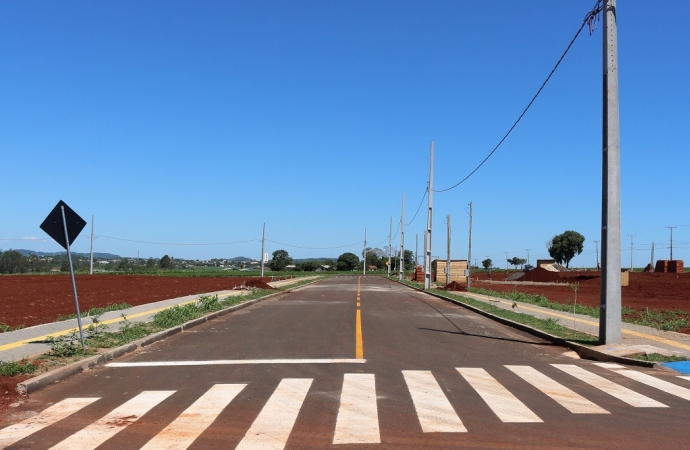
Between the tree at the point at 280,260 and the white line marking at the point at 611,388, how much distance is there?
520ft

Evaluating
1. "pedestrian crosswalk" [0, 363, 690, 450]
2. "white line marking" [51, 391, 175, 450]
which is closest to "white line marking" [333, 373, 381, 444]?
"pedestrian crosswalk" [0, 363, 690, 450]

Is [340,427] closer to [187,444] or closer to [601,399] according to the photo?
[187,444]

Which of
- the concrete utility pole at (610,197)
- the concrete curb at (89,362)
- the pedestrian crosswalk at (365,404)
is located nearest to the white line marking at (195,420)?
the pedestrian crosswalk at (365,404)

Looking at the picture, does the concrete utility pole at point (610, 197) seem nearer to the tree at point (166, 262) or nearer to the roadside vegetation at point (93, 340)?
the roadside vegetation at point (93, 340)

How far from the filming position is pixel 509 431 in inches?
260

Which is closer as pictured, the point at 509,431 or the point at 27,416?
the point at 509,431

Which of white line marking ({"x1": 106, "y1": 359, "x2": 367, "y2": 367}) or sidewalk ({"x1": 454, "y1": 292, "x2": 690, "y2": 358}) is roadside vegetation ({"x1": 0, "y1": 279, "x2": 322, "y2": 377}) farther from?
sidewalk ({"x1": 454, "y1": 292, "x2": 690, "y2": 358})

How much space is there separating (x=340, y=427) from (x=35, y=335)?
10299 millimetres

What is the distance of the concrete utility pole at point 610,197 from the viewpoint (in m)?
12.8

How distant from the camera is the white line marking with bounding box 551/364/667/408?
8000 millimetres

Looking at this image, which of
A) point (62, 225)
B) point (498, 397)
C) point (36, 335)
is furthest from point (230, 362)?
point (36, 335)

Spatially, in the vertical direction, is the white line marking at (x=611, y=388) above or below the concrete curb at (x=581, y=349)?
below

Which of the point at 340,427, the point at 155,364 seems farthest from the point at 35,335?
the point at 340,427

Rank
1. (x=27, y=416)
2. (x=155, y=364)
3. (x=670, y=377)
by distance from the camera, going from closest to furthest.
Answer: (x=27, y=416) < (x=670, y=377) < (x=155, y=364)
